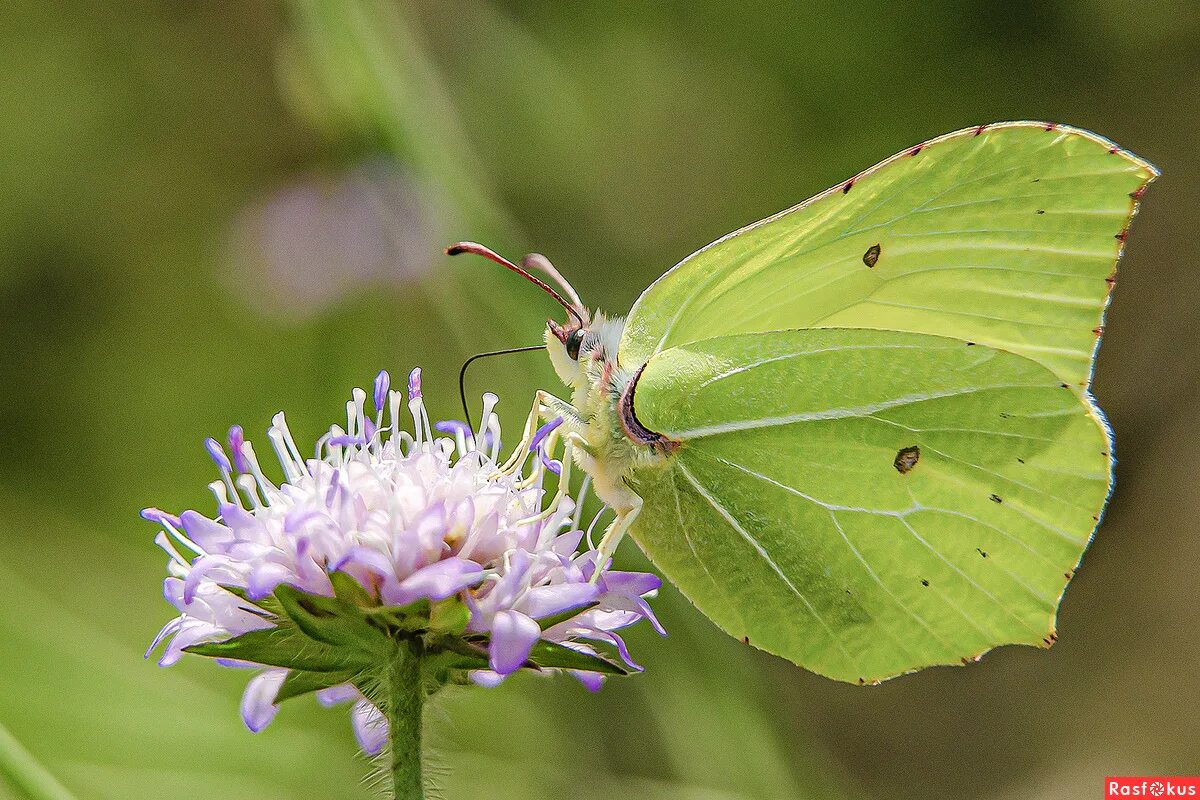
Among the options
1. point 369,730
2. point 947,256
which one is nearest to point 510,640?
point 369,730

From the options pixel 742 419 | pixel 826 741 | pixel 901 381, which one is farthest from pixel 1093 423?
pixel 826 741

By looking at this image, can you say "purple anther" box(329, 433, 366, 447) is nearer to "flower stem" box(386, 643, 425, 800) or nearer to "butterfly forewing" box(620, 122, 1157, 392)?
"flower stem" box(386, 643, 425, 800)

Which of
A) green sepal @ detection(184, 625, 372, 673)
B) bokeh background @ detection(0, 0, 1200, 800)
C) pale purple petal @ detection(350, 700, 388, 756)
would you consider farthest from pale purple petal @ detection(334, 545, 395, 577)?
bokeh background @ detection(0, 0, 1200, 800)

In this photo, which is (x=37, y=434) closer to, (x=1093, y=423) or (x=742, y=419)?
(x=742, y=419)

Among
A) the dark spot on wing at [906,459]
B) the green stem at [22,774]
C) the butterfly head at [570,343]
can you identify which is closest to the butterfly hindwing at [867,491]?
the dark spot on wing at [906,459]

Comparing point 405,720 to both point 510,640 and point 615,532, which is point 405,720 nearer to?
point 510,640
